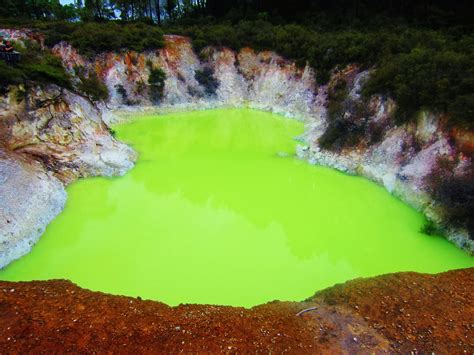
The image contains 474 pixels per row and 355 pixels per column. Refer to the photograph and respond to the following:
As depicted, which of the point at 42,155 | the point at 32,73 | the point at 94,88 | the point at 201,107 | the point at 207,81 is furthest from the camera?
the point at 207,81

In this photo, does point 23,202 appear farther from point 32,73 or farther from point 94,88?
point 94,88

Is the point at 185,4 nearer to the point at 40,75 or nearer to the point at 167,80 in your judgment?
the point at 167,80

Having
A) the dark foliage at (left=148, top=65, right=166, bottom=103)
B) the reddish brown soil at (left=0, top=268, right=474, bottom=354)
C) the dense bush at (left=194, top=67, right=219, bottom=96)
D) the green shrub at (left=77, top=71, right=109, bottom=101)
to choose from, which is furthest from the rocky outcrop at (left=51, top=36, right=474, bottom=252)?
the reddish brown soil at (left=0, top=268, right=474, bottom=354)

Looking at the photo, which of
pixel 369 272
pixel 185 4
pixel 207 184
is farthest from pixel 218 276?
pixel 185 4

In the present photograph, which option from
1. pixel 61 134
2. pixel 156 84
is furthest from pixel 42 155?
pixel 156 84

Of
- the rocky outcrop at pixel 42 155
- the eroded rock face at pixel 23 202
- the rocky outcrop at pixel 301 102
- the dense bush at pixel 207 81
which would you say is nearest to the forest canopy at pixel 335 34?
the rocky outcrop at pixel 301 102

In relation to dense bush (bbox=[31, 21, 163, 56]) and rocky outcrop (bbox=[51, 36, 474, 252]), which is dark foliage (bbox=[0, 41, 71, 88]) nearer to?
rocky outcrop (bbox=[51, 36, 474, 252])
